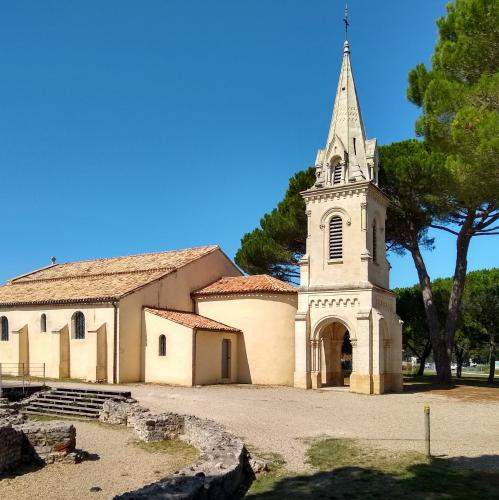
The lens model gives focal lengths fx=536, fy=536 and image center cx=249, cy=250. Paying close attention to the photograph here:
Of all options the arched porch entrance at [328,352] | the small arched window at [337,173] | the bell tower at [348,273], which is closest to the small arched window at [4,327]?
the bell tower at [348,273]

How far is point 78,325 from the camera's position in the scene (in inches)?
1267

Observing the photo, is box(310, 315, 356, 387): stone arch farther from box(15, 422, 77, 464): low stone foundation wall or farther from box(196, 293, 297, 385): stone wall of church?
box(15, 422, 77, 464): low stone foundation wall

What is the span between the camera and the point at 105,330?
30578mm

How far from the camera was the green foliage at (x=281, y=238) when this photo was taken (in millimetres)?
37719

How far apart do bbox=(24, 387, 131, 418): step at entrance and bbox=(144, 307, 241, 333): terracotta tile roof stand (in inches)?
296

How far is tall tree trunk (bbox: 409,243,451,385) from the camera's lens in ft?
112

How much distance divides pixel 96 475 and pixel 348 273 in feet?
64.6

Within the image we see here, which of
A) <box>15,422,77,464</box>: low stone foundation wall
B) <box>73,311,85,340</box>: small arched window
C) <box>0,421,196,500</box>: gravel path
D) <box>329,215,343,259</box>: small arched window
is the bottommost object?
<box>0,421,196,500</box>: gravel path

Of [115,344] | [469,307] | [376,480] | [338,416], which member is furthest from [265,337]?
[376,480]

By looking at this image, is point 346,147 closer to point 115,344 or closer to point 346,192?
point 346,192

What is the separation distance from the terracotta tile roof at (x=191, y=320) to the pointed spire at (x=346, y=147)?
33.4ft

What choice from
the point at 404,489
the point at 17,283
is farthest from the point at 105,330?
the point at 404,489

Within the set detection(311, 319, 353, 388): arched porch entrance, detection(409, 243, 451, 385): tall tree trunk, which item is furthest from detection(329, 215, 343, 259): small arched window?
detection(409, 243, 451, 385): tall tree trunk

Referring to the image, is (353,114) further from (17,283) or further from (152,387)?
(17,283)
